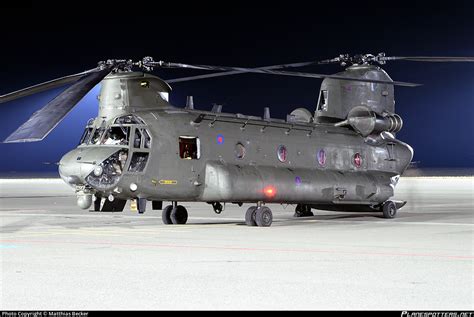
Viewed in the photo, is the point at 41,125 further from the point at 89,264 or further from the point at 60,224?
the point at 60,224

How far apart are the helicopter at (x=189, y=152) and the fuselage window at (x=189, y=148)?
0.03 m

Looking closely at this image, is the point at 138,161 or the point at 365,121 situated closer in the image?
the point at 138,161

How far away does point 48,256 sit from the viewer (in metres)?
14.5

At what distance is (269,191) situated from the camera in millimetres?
23062

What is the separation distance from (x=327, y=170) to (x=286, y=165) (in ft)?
6.47

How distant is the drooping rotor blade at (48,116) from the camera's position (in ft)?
56.3

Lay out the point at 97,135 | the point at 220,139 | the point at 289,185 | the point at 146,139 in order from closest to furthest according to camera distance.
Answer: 1. the point at 146,139
2. the point at 97,135
3. the point at 220,139
4. the point at 289,185

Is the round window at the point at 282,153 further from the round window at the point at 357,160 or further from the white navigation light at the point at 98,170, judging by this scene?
the white navigation light at the point at 98,170

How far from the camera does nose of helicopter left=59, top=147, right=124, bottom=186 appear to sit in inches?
805

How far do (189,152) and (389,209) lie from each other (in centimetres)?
829

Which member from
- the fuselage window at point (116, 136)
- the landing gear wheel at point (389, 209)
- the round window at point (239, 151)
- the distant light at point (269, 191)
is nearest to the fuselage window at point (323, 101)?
the landing gear wheel at point (389, 209)

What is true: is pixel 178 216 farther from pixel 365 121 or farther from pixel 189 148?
pixel 365 121

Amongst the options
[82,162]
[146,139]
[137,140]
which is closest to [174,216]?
[146,139]

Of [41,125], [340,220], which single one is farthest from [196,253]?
[340,220]
